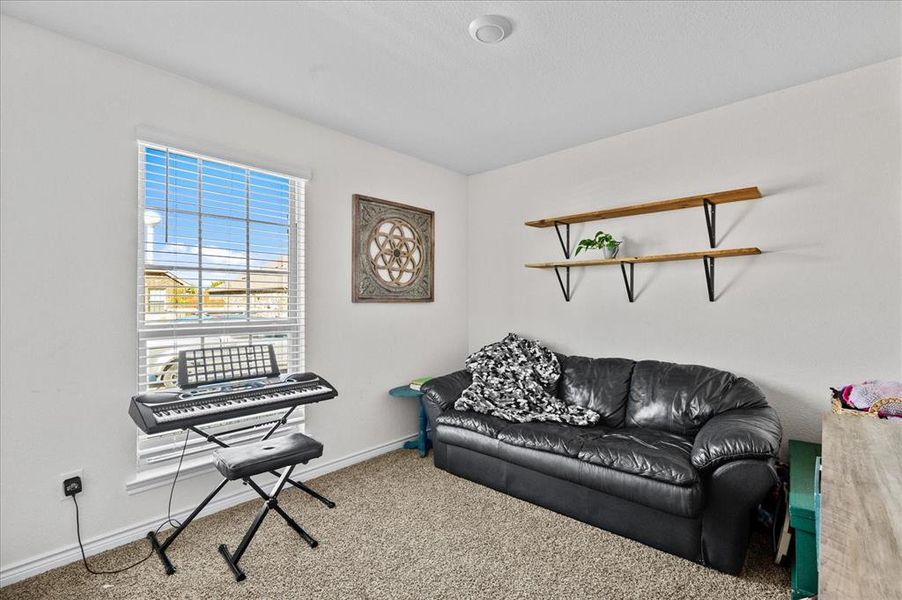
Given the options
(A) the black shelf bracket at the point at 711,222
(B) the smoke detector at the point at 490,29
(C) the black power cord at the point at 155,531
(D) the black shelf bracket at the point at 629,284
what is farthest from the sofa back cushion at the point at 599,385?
(C) the black power cord at the point at 155,531

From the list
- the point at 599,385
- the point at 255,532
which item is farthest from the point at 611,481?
the point at 255,532

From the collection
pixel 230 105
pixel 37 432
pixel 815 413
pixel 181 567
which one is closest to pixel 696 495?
pixel 815 413

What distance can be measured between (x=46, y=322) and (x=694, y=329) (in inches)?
147

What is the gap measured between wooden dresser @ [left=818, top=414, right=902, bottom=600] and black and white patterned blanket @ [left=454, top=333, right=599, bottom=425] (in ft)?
5.93

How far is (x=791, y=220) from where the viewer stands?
2678 millimetres

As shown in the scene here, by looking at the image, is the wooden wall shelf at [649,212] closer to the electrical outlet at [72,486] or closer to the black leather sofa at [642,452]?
the black leather sofa at [642,452]

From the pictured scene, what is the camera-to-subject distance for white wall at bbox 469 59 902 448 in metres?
2.43

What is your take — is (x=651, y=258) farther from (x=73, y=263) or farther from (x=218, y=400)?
(x=73, y=263)

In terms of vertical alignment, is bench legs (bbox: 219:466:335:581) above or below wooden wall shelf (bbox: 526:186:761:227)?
below

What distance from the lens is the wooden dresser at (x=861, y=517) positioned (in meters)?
0.60

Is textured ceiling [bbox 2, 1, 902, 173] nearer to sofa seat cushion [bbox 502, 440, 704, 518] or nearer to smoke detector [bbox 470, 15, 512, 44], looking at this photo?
smoke detector [bbox 470, 15, 512, 44]

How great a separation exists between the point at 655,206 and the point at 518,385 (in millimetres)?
1597

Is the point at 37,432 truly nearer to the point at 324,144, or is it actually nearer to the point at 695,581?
the point at 324,144

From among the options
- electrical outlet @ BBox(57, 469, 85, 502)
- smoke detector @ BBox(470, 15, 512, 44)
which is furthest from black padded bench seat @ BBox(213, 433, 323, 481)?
smoke detector @ BBox(470, 15, 512, 44)
